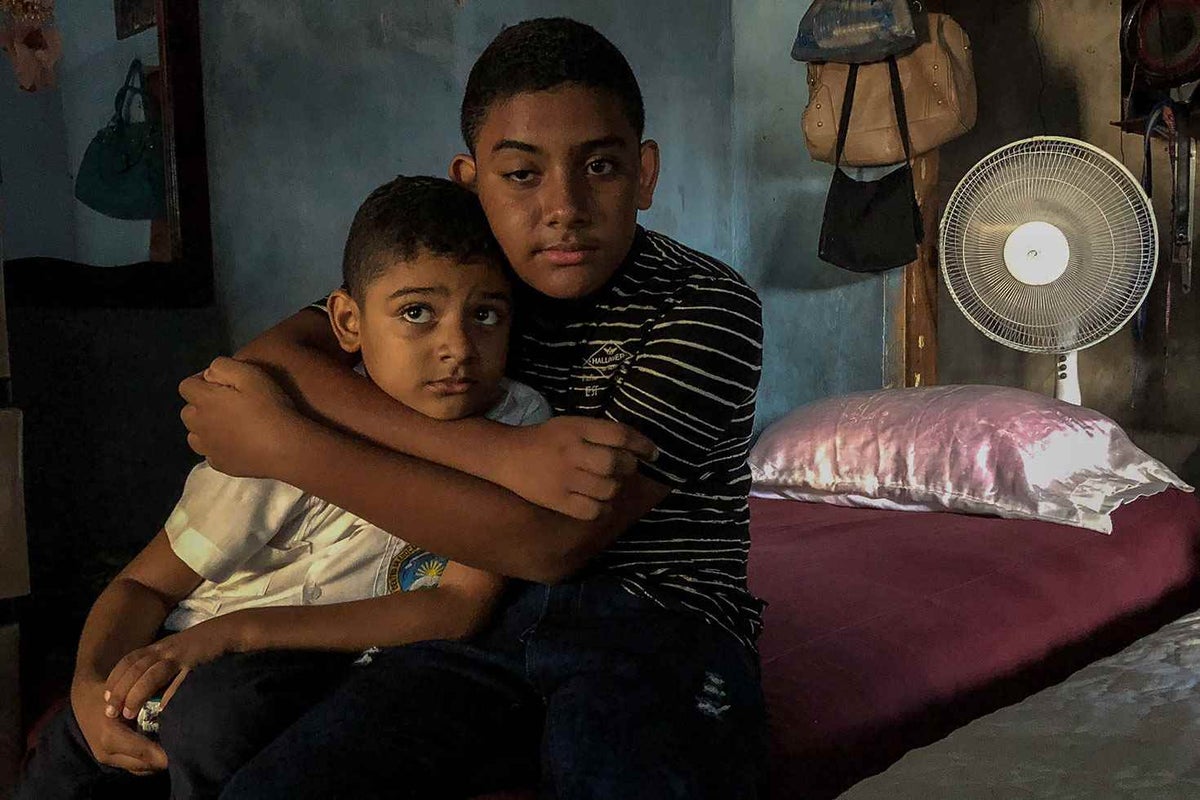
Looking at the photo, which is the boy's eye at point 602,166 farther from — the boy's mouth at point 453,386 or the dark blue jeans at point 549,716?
the dark blue jeans at point 549,716

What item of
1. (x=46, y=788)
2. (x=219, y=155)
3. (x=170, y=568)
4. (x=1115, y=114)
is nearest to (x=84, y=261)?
(x=219, y=155)

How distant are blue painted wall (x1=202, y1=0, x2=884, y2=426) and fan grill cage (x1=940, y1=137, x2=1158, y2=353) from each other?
1.97 ft

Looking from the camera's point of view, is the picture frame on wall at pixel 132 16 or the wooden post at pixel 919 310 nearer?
the picture frame on wall at pixel 132 16

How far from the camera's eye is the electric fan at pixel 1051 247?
2.39 m

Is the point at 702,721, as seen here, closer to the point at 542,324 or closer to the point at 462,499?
the point at 462,499

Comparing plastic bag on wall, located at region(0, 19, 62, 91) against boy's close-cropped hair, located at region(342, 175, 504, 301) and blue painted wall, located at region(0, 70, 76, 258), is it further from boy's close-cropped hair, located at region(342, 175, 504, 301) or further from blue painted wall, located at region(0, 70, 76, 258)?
boy's close-cropped hair, located at region(342, 175, 504, 301)

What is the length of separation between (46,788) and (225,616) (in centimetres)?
35

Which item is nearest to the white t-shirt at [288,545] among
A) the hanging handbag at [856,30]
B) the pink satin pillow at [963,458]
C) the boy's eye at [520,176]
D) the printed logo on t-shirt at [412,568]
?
the printed logo on t-shirt at [412,568]

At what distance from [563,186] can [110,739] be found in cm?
78

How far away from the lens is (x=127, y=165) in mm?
2033

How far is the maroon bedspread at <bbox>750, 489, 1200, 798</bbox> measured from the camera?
142 cm

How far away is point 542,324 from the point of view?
128 cm

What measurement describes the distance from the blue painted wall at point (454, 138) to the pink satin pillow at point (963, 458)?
0.65 m

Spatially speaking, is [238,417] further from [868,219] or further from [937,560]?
[868,219]
